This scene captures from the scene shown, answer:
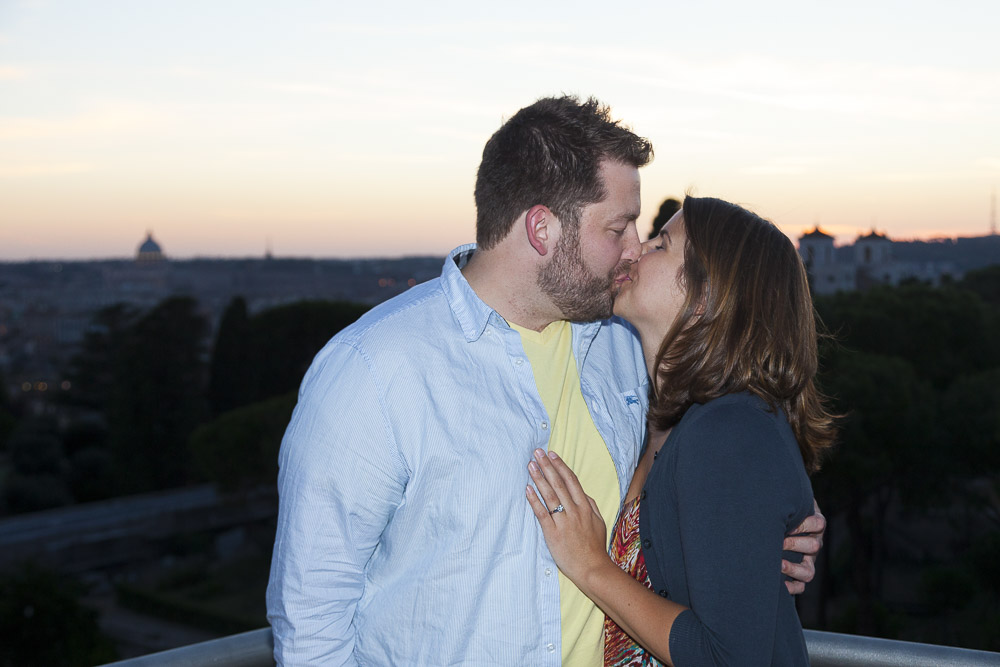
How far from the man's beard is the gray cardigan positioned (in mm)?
408

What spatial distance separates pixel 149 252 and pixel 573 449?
81.3 m

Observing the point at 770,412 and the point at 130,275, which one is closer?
the point at 770,412

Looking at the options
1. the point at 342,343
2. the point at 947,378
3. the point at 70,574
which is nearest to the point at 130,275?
the point at 70,574

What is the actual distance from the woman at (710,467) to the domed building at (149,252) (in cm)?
6483

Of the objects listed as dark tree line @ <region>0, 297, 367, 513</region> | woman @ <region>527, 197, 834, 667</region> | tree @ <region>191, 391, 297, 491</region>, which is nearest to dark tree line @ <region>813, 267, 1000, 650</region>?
woman @ <region>527, 197, 834, 667</region>

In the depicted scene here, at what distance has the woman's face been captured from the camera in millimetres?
2068

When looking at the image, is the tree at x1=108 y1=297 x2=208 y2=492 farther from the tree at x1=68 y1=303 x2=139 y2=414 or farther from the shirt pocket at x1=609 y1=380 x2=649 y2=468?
the shirt pocket at x1=609 y1=380 x2=649 y2=468

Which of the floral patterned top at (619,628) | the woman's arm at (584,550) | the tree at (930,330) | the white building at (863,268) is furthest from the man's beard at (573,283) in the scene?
the white building at (863,268)

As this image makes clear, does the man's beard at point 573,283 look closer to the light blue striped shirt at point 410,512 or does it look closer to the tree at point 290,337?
the light blue striped shirt at point 410,512

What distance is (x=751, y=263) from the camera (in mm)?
1907

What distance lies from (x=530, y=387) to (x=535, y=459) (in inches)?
6.1

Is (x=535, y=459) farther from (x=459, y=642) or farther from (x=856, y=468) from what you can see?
(x=856, y=468)

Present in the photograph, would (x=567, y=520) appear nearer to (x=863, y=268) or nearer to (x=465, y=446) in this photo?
(x=465, y=446)

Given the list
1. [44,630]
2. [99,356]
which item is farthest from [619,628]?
[99,356]
